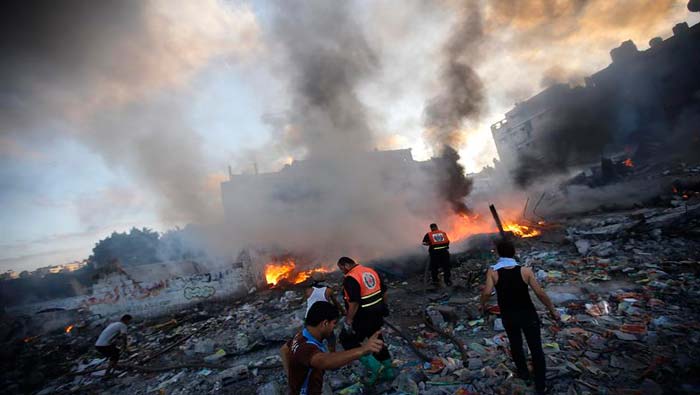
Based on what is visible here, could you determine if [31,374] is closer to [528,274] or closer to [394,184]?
[528,274]

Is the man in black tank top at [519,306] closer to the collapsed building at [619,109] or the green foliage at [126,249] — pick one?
the collapsed building at [619,109]

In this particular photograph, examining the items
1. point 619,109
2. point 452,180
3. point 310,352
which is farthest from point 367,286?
point 619,109

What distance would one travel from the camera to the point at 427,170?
15898mm

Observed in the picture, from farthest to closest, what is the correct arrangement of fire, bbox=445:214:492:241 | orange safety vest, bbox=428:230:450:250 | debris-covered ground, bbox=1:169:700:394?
fire, bbox=445:214:492:241
orange safety vest, bbox=428:230:450:250
debris-covered ground, bbox=1:169:700:394

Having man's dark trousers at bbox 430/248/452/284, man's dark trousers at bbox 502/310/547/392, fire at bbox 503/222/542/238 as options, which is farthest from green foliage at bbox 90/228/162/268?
man's dark trousers at bbox 502/310/547/392

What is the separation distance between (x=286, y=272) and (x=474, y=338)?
1012 cm

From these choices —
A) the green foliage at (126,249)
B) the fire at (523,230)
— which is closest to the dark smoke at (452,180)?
the fire at (523,230)

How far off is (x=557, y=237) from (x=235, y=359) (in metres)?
10.7

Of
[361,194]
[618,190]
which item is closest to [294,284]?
[361,194]

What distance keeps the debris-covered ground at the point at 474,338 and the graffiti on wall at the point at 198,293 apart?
2.32 ft

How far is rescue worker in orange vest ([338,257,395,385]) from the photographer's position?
138 inches

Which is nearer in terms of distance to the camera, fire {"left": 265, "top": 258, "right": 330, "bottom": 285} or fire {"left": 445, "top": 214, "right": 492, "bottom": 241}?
fire {"left": 265, "top": 258, "right": 330, "bottom": 285}

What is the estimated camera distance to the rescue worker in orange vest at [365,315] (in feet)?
11.5

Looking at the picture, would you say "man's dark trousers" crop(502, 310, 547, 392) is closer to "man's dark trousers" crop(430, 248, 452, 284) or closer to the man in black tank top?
the man in black tank top
